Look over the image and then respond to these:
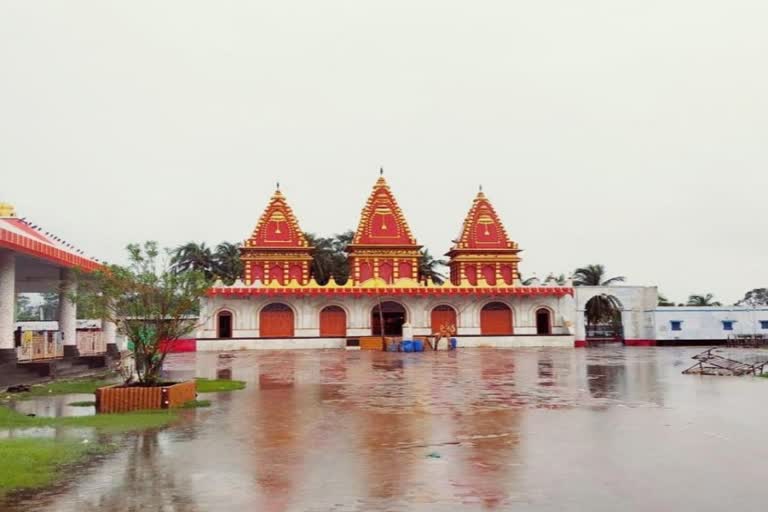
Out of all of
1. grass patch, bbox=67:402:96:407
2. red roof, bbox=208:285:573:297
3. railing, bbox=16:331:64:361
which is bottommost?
grass patch, bbox=67:402:96:407

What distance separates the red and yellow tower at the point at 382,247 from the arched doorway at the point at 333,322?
3.45 m

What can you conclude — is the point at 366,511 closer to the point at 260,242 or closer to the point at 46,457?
the point at 46,457

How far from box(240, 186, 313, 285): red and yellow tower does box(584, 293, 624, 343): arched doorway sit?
22.7m

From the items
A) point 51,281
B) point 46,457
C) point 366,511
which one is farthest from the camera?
point 51,281

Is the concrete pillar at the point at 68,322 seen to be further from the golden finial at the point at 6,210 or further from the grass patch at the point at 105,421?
the grass patch at the point at 105,421

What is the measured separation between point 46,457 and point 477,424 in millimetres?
6542

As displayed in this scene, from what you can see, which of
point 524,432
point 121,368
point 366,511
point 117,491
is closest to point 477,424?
point 524,432

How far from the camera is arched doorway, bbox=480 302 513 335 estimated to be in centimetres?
4582

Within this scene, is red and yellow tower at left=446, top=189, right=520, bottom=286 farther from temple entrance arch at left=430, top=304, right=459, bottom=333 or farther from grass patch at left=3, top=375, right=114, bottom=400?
grass patch at left=3, top=375, right=114, bottom=400

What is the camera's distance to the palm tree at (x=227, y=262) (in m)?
61.3

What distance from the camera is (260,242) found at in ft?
158

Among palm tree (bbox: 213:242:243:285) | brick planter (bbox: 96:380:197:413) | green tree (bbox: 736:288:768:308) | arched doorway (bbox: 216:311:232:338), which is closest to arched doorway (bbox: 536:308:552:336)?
arched doorway (bbox: 216:311:232:338)

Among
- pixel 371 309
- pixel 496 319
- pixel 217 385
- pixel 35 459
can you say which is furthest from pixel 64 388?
pixel 496 319

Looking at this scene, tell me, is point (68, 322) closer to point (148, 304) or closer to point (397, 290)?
point (148, 304)
